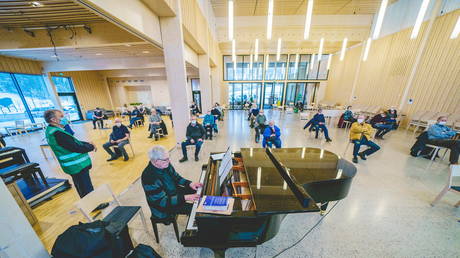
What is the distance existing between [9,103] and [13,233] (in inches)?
447

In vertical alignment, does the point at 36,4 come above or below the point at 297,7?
below

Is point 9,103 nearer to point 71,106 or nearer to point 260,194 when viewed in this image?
point 71,106

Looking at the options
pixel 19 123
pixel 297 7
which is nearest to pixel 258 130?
pixel 297 7

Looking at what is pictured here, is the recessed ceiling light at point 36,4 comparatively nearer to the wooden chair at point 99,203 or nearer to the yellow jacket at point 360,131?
the wooden chair at point 99,203

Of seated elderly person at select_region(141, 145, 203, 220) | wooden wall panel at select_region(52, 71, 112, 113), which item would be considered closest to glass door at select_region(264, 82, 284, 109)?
seated elderly person at select_region(141, 145, 203, 220)

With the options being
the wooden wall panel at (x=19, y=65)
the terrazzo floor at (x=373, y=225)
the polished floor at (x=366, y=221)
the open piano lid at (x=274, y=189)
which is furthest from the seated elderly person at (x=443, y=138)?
the wooden wall panel at (x=19, y=65)

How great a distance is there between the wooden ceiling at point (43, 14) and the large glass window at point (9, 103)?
550cm

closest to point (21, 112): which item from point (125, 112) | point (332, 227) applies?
point (125, 112)

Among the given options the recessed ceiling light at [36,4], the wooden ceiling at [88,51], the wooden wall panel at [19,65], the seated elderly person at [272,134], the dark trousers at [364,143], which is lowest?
the dark trousers at [364,143]

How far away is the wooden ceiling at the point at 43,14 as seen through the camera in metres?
2.92

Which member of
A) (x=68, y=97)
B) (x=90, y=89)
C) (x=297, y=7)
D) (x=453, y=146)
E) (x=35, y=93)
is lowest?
(x=453, y=146)

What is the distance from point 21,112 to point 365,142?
15.3m

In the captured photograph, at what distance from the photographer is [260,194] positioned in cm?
142

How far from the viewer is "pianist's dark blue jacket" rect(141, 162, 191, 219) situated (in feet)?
4.76
